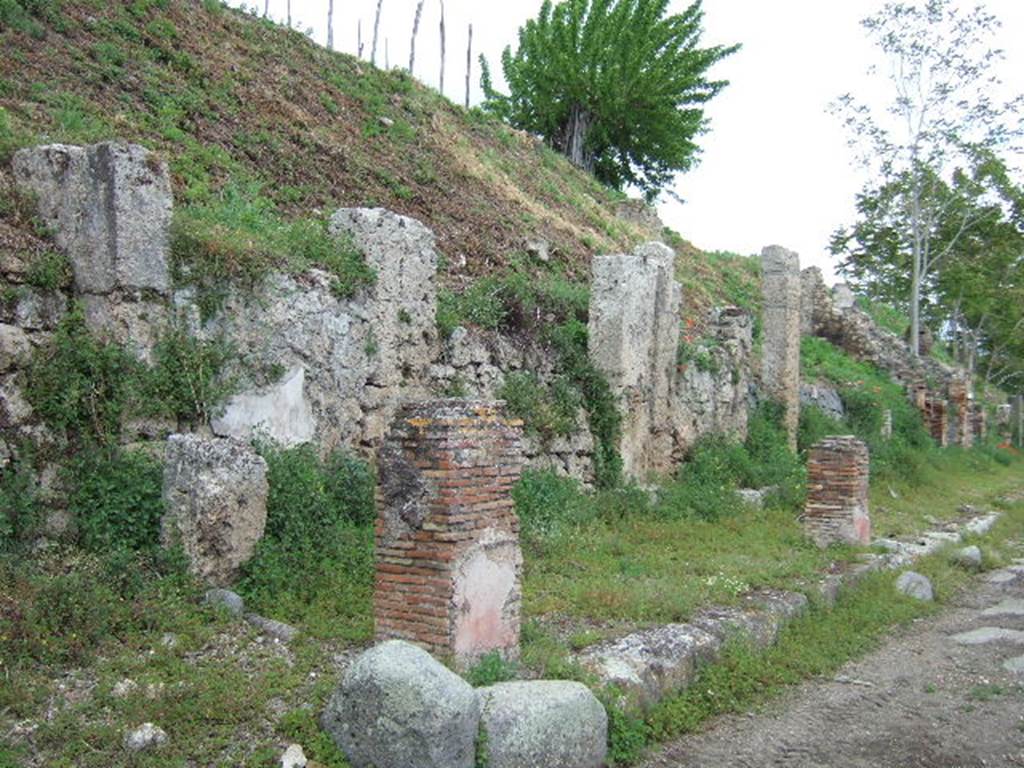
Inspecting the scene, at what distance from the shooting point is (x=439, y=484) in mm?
5473

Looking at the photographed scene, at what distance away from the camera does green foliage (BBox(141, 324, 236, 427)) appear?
7109 millimetres

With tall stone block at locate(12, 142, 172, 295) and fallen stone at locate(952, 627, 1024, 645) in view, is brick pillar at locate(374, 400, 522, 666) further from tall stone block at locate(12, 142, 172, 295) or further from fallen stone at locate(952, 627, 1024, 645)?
fallen stone at locate(952, 627, 1024, 645)

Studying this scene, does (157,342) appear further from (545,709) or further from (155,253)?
(545,709)

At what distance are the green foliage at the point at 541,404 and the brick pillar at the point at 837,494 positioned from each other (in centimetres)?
292

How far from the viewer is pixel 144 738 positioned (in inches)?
169

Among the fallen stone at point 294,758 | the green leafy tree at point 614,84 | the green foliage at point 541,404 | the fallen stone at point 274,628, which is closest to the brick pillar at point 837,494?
the green foliage at point 541,404

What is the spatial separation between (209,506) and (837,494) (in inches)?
284

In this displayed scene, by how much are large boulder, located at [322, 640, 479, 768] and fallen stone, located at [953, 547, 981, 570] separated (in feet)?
28.4

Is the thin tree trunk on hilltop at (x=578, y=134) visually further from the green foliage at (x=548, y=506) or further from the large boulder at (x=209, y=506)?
the large boulder at (x=209, y=506)

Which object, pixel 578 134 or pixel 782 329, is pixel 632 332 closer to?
pixel 782 329

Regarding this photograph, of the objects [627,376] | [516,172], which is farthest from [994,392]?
[627,376]

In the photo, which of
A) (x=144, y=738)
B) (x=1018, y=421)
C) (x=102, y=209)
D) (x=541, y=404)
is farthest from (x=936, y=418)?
(x=144, y=738)

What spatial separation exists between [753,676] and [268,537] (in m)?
3.57

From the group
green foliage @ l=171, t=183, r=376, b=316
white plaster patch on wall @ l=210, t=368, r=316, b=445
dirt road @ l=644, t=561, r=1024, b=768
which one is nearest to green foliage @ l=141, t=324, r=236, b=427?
white plaster patch on wall @ l=210, t=368, r=316, b=445
